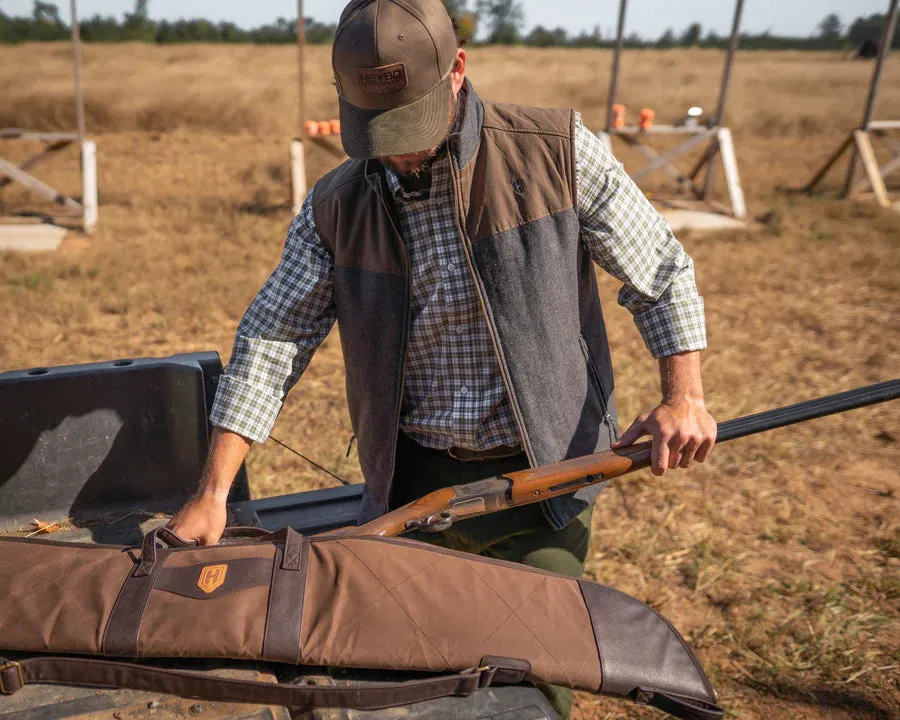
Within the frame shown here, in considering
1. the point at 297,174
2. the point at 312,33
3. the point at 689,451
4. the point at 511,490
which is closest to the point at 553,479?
the point at 511,490

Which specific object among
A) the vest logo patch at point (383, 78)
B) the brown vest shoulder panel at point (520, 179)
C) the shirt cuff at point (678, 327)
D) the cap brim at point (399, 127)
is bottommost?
the shirt cuff at point (678, 327)

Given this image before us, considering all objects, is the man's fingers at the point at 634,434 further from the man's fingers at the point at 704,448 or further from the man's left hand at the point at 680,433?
the man's fingers at the point at 704,448

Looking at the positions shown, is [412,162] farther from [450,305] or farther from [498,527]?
[498,527]

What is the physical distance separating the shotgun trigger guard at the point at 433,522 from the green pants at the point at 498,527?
0.94 feet

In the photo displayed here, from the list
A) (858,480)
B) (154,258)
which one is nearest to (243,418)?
(858,480)

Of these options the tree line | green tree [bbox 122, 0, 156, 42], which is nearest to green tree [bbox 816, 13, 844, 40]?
the tree line

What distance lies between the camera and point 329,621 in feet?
5.38

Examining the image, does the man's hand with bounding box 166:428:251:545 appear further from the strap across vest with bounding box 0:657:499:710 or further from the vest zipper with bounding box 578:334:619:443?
the vest zipper with bounding box 578:334:619:443

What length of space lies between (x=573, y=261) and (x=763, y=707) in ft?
6.15

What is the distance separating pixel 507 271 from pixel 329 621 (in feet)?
3.44

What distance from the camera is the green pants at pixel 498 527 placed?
242 cm

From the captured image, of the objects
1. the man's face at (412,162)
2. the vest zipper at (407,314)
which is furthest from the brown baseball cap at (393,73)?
the vest zipper at (407,314)

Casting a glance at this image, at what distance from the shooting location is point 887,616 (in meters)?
3.28

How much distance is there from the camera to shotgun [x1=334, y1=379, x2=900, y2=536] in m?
2.12
